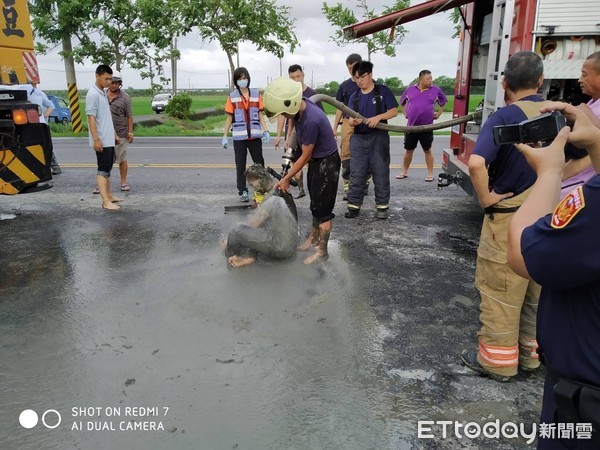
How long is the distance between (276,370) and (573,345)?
1.85m

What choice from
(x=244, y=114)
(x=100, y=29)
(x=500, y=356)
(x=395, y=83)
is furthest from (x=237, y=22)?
(x=395, y=83)

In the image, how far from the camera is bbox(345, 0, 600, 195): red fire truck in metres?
4.05

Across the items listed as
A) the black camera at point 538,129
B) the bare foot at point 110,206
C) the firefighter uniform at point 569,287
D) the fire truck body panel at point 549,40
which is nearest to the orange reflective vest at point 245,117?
the bare foot at point 110,206

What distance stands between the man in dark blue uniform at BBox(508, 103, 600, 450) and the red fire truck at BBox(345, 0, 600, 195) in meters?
3.11

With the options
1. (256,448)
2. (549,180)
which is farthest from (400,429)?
(549,180)

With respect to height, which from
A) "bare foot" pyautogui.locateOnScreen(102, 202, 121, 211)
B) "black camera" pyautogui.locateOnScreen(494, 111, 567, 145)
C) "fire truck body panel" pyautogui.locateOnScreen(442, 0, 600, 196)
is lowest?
"bare foot" pyautogui.locateOnScreen(102, 202, 121, 211)

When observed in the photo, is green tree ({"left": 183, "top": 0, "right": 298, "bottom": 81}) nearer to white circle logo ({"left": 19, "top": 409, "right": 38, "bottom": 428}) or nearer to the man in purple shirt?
the man in purple shirt

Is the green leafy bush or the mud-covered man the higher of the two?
the green leafy bush

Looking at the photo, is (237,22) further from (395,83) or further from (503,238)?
(395,83)

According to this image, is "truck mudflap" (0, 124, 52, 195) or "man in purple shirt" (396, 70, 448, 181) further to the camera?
"man in purple shirt" (396, 70, 448, 181)

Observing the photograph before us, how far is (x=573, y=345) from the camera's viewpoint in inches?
52.2

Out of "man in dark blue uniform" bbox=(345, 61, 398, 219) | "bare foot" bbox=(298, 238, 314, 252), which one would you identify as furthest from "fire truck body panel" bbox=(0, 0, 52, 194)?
"man in dark blue uniform" bbox=(345, 61, 398, 219)

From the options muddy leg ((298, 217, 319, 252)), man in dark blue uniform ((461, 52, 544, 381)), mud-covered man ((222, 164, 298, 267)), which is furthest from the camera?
muddy leg ((298, 217, 319, 252))

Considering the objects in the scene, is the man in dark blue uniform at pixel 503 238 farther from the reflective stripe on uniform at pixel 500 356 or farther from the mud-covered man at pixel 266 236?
the mud-covered man at pixel 266 236
